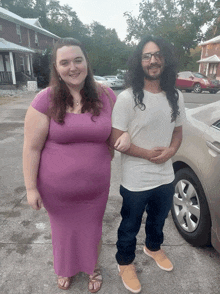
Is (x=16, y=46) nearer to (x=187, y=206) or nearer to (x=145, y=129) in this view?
(x=187, y=206)

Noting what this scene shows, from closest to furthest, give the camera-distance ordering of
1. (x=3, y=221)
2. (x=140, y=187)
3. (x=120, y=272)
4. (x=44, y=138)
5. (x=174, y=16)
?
(x=44, y=138), (x=140, y=187), (x=120, y=272), (x=3, y=221), (x=174, y=16)

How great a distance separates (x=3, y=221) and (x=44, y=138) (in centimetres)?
172

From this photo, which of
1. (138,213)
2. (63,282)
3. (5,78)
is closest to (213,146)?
(138,213)

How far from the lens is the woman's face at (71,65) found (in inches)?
60.9

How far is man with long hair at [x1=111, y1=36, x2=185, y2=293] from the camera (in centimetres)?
158

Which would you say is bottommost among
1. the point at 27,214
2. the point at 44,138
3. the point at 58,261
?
the point at 27,214

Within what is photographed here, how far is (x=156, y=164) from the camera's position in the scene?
5.70 ft

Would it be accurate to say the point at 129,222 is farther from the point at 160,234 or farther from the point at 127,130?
the point at 127,130

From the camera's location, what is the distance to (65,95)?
160cm

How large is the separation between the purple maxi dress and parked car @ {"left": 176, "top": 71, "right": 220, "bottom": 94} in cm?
1652

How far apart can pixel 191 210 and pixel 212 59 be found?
96.5 feet

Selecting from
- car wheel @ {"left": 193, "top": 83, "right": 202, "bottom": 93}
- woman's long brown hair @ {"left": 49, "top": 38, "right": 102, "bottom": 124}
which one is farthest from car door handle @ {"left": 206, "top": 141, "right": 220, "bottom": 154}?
car wheel @ {"left": 193, "top": 83, "right": 202, "bottom": 93}

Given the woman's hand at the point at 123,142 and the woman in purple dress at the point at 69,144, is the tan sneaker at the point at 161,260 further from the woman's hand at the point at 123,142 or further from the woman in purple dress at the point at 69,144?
the woman's hand at the point at 123,142

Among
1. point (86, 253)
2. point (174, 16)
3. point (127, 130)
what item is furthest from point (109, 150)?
point (174, 16)
